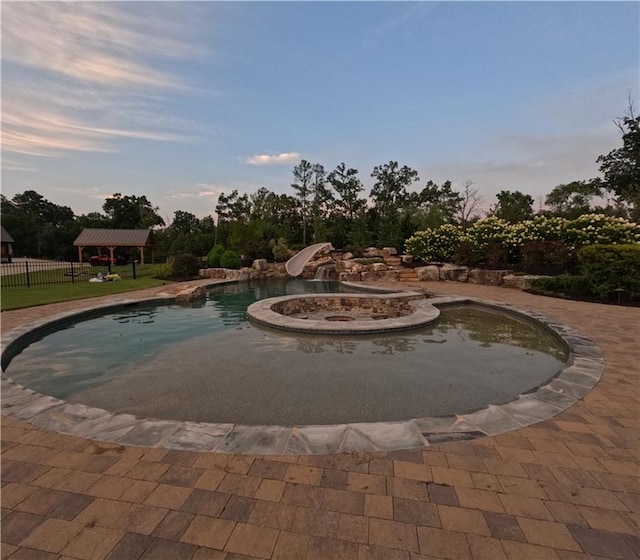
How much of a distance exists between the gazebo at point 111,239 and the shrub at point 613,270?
26.8m

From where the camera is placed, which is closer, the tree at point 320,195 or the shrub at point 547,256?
the shrub at point 547,256

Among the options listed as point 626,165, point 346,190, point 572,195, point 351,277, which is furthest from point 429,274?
point 572,195

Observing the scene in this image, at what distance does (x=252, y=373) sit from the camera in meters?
4.95

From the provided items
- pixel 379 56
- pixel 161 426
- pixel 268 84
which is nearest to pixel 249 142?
pixel 268 84

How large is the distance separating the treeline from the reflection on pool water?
16.0 meters

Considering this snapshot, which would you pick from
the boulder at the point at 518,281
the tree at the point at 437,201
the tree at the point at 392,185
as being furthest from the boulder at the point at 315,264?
the tree at the point at 437,201

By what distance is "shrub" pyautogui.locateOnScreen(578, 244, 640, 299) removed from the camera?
9.26m

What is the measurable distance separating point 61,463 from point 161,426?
71 cm

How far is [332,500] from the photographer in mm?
2125

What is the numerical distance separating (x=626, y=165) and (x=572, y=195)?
947 centimetres

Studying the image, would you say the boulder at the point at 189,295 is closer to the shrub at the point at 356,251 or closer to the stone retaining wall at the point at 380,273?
the stone retaining wall at the point at 380,273

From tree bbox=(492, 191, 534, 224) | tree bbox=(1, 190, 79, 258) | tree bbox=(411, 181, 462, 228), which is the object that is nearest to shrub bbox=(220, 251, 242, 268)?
tree bbox=(411, 181, 462, 228)

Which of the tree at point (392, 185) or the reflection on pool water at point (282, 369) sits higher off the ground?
the tree at point (392, 185)

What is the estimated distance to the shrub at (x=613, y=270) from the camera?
30.4 ft
